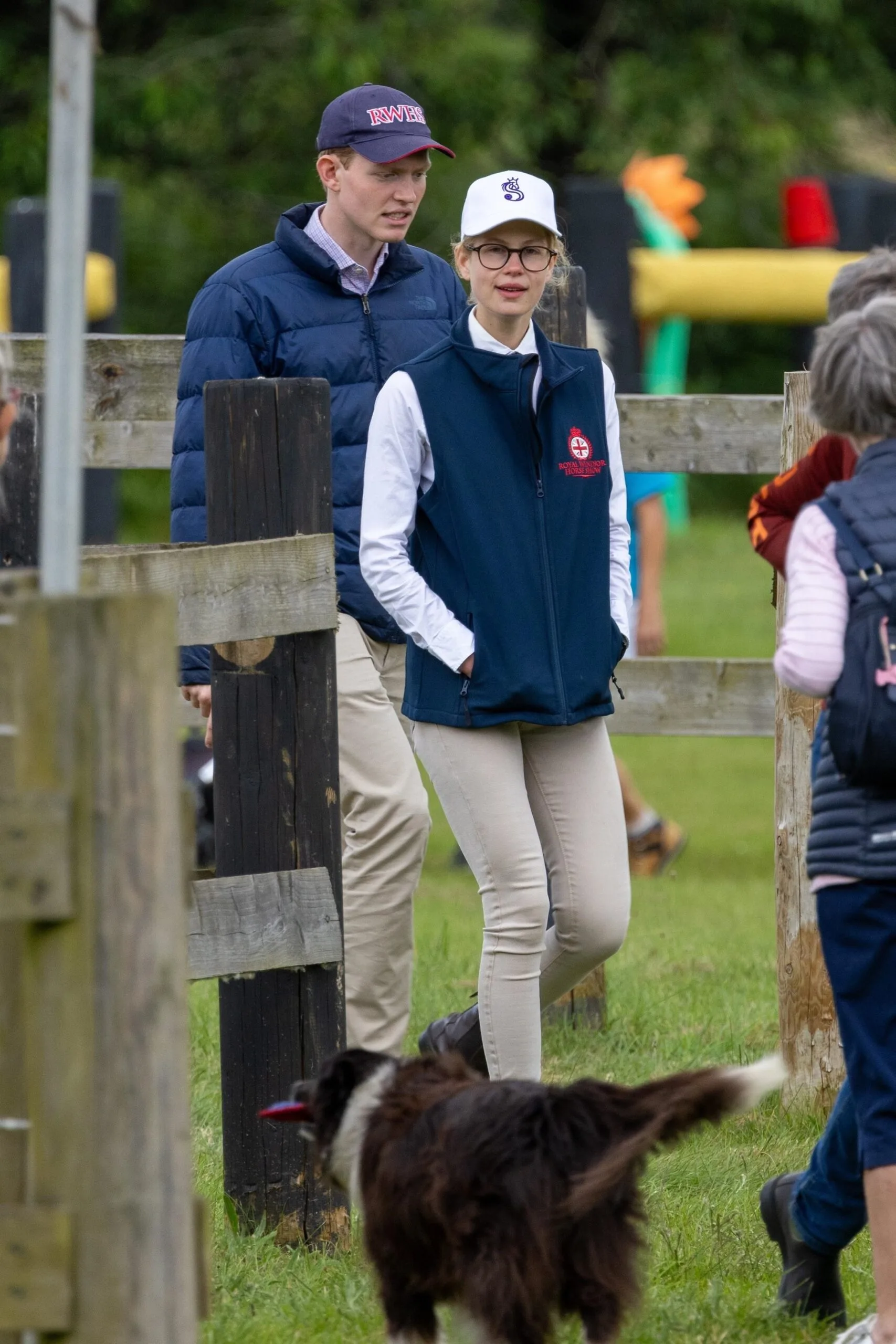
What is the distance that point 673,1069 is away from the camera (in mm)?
5734

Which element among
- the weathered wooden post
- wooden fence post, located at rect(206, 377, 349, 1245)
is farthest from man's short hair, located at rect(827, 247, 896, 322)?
the weathered wooden post

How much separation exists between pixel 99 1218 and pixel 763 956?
5.26 m

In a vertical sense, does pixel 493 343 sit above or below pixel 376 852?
above

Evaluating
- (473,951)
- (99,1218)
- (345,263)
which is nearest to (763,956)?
(473,951)

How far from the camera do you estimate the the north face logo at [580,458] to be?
4.40 meters

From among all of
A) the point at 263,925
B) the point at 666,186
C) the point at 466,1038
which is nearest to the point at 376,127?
the point at 263,925

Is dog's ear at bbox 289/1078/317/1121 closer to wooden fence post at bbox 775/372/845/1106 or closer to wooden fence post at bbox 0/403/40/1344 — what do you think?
wooden fence post at bbox 0/403/40/1344

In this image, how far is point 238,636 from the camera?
13.5 ft

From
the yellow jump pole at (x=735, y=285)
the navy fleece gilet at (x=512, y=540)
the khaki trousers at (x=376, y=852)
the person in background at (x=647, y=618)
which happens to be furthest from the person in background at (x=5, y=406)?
the yellow jump pole at (x=735, y=285)

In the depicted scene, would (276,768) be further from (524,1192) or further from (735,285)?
(735,285)

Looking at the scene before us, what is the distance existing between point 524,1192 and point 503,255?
2271 millimetres

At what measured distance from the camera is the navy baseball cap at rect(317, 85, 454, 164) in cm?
499

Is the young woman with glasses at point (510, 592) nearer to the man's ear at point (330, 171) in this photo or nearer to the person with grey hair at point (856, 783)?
the man's ear at point (330, 171)

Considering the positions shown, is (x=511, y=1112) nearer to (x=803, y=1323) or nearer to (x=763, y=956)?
(x=803, y=1323)
